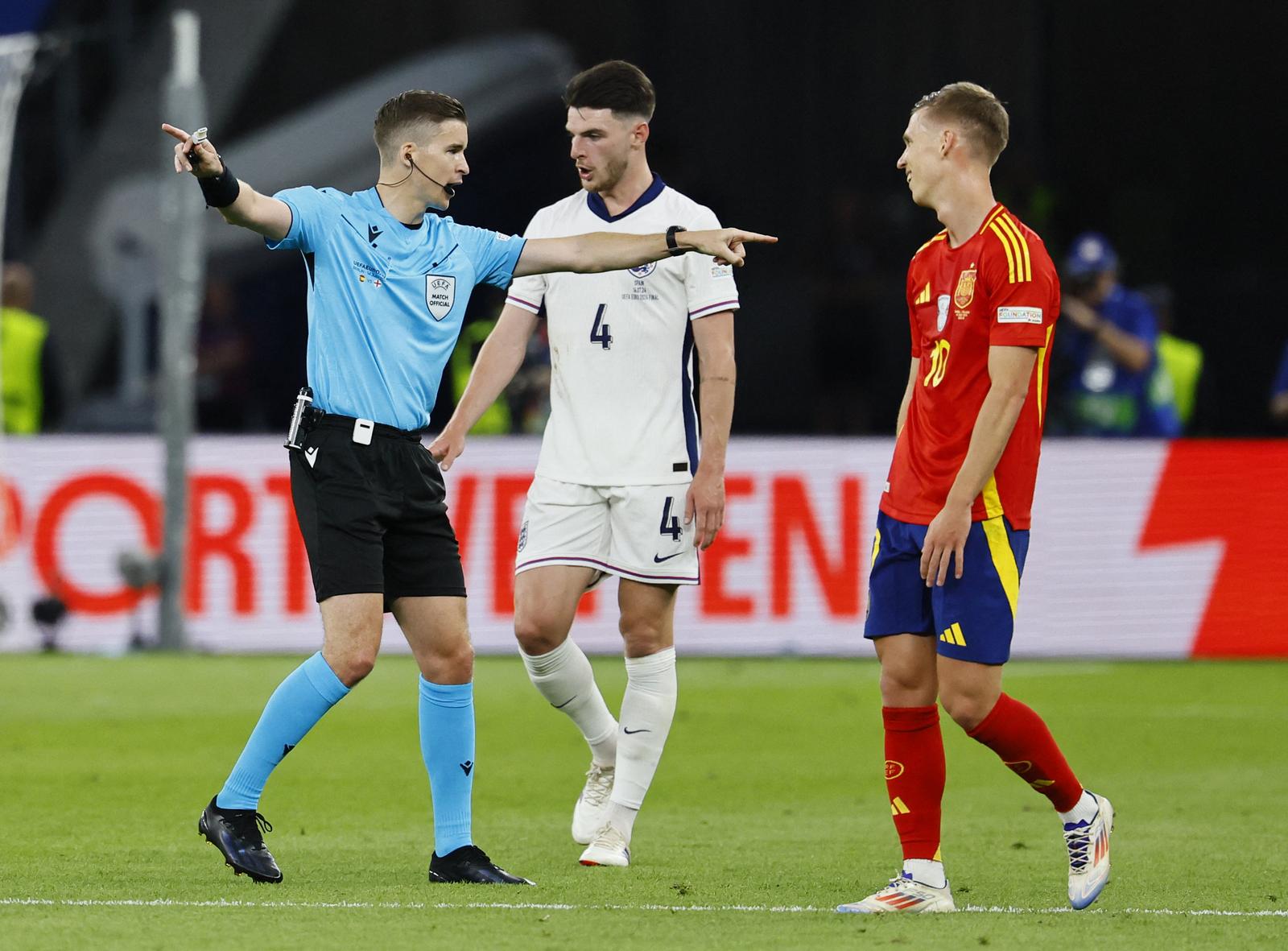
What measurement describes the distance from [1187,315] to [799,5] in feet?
13.7

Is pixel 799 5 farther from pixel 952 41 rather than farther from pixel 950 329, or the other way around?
pixel 950 329

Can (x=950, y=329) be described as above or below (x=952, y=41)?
below

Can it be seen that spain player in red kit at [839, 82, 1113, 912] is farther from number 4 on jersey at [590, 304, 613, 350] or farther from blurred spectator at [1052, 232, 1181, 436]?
blurred spectator at [1052, 232, 1181, 436]

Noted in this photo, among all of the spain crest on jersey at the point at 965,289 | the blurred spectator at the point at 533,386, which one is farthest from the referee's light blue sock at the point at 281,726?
the blurred spectator at the point at 533,386

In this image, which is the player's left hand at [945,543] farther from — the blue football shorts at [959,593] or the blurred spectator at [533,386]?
the blurred spectator at [533,386]

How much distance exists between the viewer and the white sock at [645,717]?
701cm

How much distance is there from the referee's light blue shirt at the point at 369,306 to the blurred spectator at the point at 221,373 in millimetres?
11207

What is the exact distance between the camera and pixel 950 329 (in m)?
5.93

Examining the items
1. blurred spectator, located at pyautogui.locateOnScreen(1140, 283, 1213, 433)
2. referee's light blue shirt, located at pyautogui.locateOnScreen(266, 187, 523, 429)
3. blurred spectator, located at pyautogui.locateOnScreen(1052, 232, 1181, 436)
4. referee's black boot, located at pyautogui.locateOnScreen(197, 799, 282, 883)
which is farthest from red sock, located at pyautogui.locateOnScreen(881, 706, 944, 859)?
blurred spectator, located at pyautogui.locateOnScreen(1140, 283, 1213, 433)

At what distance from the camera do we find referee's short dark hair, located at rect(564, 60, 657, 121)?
7.03 meters

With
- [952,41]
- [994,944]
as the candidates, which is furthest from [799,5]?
[994,944]

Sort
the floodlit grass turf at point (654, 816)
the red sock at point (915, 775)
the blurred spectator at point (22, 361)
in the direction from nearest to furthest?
the floodlit grass turf at point (654, 816) < the red sock at point (915, 775) < the blurred spectator at point (22, 361)

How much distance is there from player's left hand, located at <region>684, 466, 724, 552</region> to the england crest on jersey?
3.35ft

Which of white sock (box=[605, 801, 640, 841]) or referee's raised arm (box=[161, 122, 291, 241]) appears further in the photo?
white sock (box=[605, 801, 640, 841])
